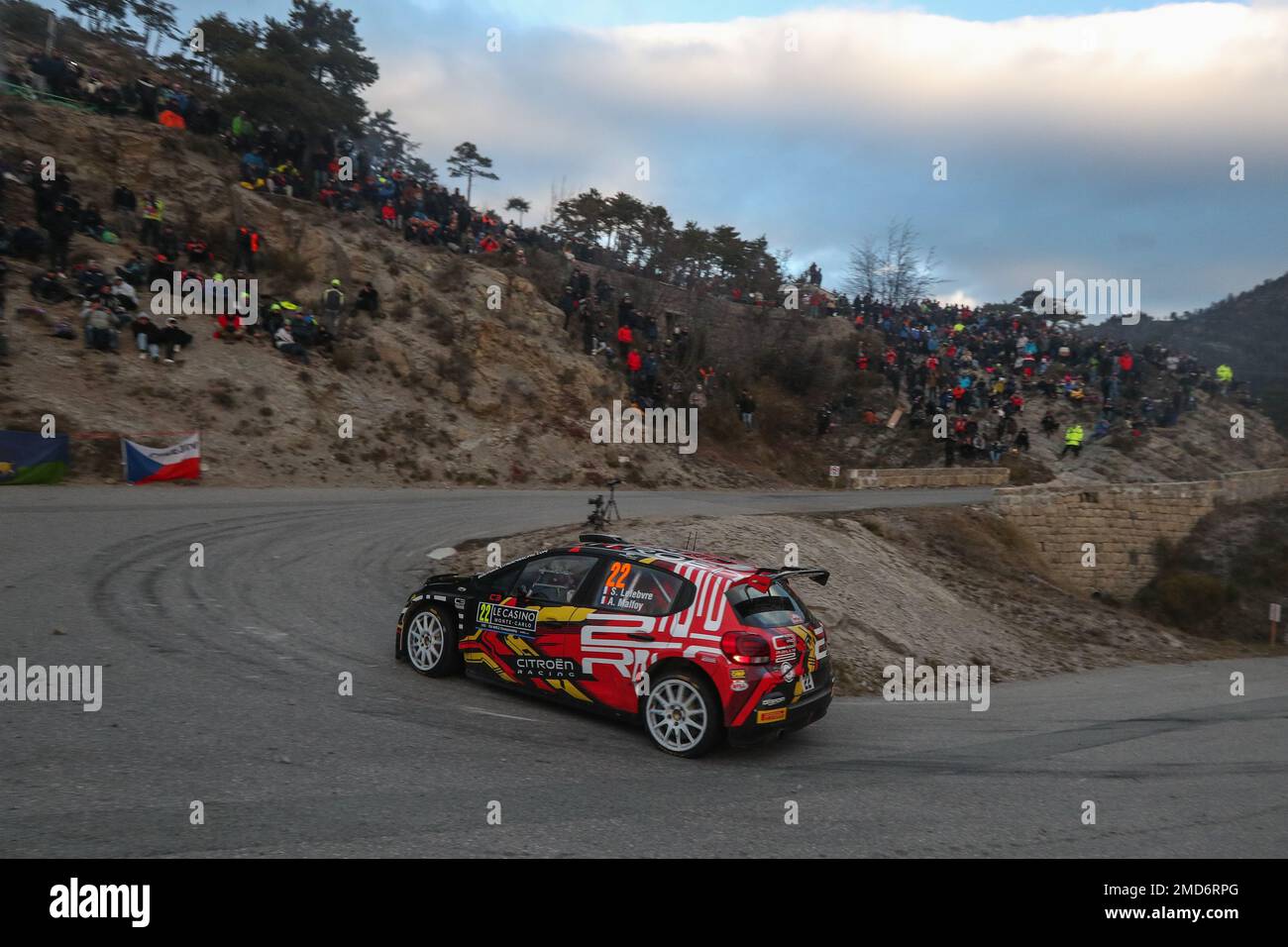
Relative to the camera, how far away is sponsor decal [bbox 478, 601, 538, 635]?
24.7ft

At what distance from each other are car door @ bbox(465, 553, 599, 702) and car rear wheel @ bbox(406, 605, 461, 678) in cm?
21

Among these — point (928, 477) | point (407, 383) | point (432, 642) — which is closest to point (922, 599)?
point (432, 642)

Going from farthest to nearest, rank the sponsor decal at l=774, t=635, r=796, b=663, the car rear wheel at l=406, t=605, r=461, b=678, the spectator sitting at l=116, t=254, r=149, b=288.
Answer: the spectator sitting at l=116, t=254, r=149, b=288 < the car rear wheel at l=406, t=605, r=461, b=678 < the sponsor decal at l=774, t=635, r=796, b=663

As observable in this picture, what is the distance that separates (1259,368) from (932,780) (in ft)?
307

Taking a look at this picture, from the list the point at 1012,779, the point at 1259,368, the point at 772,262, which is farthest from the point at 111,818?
the point at 1259,368

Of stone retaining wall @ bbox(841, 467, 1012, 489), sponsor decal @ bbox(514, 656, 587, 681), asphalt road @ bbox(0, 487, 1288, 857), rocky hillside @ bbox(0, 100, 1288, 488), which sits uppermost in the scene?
rocky hillside @ bbox(0, 100, 1288, 488)

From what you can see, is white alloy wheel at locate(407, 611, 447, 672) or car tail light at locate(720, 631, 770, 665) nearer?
car tail light at locate(720, 631, 770, 665)

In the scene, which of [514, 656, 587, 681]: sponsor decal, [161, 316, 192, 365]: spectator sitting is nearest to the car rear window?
[514, 656, 587, 681]: sponsor decal

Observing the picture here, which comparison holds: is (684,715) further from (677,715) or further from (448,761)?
(448,761)

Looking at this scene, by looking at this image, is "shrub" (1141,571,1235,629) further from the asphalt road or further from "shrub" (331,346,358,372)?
"shrub" (331,346,358,372)

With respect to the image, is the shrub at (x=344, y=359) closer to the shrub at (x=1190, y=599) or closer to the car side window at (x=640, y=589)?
the car side window at (x=640, y=589)

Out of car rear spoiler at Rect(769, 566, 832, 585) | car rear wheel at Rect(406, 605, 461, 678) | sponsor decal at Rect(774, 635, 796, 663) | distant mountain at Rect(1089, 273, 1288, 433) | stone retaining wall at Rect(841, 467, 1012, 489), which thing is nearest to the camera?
sponsor decal at Rect(774, 635, 796, 663)

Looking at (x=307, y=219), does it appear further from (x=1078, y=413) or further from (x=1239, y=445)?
(x=1239, y=445)
